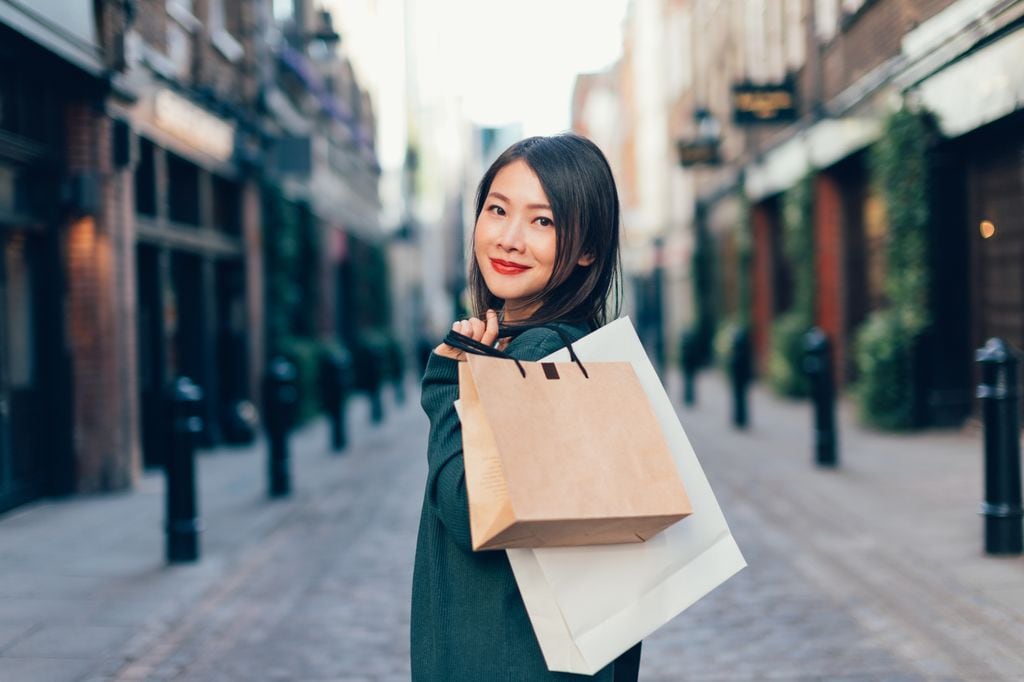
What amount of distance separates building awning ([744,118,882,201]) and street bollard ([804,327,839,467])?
391 cm

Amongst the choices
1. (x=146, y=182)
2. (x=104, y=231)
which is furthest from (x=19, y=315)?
(x=146, y=182)

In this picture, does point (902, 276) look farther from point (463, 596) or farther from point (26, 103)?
point (463, 596)

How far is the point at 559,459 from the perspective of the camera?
1.45 m

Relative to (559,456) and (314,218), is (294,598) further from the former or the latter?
(314,218)

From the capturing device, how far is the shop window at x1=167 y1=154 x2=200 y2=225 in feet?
35.3

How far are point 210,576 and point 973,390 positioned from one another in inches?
317

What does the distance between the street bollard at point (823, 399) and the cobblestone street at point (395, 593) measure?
29 cm

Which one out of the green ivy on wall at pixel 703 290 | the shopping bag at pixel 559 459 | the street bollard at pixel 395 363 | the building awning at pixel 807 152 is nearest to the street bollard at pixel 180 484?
the shopping bag at pixel 559 459

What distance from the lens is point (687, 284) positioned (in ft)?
91.8

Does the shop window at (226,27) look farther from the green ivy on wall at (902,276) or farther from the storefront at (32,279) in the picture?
the green ivy on wall at (902,276)

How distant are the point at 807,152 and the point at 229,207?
26.6ft

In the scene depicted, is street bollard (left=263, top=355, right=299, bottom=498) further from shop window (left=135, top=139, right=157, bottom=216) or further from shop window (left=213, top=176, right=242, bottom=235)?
shop window (left=213, top=176, right=242, bottom=235)

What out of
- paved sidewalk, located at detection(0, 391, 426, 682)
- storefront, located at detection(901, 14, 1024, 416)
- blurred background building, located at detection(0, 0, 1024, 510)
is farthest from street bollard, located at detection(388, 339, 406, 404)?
storefront, located at detection(901, 14, 1024, 416)

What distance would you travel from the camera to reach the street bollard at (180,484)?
5.75 m
